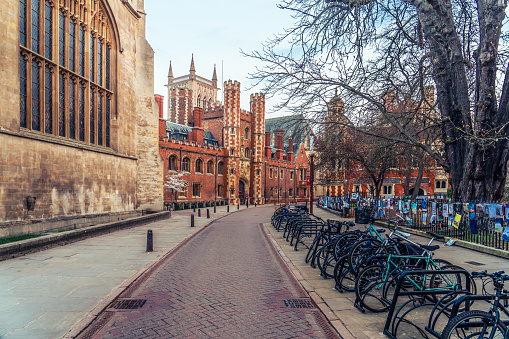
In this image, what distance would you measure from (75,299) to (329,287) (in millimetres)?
4635

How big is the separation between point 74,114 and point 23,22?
169 inches

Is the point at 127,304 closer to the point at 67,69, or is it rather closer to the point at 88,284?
the point at 88,284

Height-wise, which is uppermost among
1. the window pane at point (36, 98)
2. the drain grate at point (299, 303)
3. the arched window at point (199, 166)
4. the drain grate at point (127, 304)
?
the window pane at point (36, 98)

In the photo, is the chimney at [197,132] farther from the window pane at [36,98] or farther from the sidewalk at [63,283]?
the sidewalk at [63,283]

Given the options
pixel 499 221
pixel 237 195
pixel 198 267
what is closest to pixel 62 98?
pixel 198 267

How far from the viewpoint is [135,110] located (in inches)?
810

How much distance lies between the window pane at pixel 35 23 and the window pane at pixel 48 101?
3.37ft

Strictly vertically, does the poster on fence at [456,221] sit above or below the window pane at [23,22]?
below

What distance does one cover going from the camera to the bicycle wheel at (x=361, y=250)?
6.18 meters

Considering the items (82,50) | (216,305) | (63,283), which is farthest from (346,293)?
(82,50)

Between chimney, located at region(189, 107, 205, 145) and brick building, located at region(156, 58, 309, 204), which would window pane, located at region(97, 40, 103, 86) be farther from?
chimney, located at region(189, 107, 205, 145)

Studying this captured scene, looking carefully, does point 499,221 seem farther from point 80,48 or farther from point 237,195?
point 237,195

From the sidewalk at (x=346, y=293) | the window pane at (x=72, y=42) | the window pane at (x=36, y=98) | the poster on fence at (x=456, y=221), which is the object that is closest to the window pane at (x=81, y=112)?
the window pane at (x=72, y=42)

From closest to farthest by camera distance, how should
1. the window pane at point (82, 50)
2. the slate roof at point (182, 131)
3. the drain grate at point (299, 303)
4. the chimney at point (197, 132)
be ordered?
the drain grate at point (299, 303) < the window pane at point (82, 50) < the chimney at point (197, 132) < the slate roof at point (182, 131)
